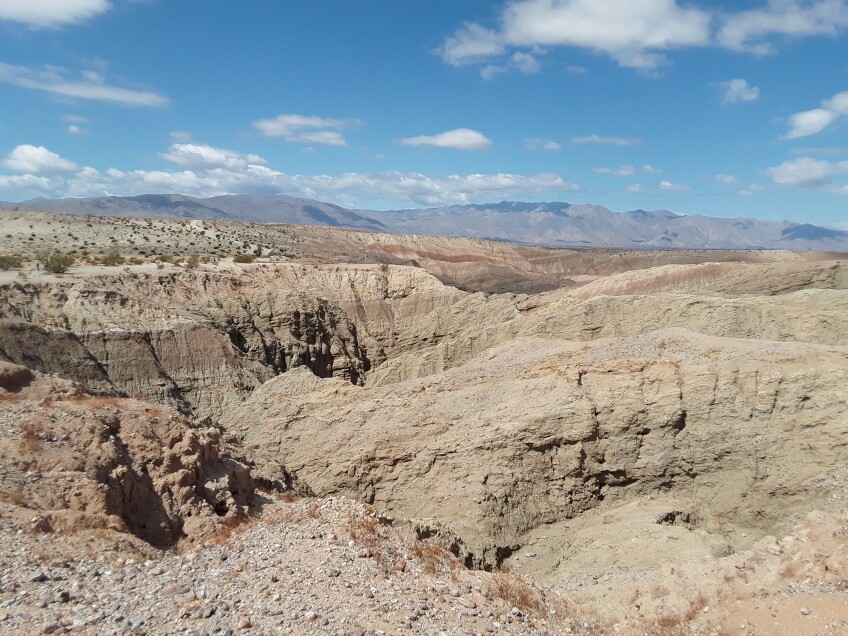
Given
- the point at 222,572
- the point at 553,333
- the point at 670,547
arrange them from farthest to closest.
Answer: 1. the point at 553,333
2. the point at 670,547
3. the point at 222,572

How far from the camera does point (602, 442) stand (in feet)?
61.2

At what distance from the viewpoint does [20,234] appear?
55.1 m

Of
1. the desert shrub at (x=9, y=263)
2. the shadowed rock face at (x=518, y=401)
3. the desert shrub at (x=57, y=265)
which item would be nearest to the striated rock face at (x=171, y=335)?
the shadowed rock face at (x=518, y=401)

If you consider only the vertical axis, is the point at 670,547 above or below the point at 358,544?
below

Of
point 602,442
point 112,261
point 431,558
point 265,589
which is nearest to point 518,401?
point 602,442

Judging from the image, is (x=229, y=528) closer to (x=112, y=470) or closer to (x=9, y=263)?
(x=112, y=470)

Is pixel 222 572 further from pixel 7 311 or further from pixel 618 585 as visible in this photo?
pixel 7 311

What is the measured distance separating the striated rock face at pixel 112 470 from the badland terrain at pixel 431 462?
52mm

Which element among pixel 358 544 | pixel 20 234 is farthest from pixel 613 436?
pixel 20 234

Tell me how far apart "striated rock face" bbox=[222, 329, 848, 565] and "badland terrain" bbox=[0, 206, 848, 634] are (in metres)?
0.07

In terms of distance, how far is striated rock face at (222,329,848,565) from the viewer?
56.1 feet

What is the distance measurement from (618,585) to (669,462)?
6213 millimetres

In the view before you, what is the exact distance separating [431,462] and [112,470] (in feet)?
32.9

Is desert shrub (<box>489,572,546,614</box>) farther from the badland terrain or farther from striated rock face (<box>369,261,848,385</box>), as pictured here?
striated rock face (<box>369,261,848,385</box>)
